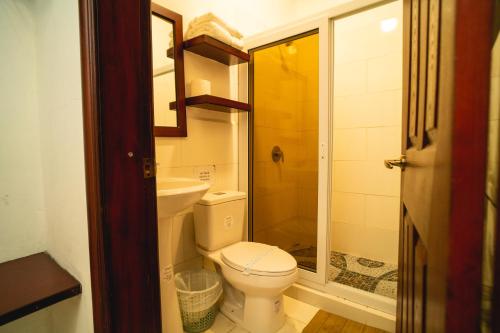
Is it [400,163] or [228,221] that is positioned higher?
[400,163]

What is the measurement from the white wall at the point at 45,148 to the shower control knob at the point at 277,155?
1495 mm

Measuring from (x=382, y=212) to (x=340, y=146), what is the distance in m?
0.68

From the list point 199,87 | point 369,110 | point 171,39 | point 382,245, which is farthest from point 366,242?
point 171,39

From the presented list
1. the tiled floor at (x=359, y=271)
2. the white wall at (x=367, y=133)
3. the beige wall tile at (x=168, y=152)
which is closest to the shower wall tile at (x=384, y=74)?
the white wall at (x=367, y=133)

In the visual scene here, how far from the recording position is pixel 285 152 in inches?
80.7

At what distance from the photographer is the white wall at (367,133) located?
6.56 feet

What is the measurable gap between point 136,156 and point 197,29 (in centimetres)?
117

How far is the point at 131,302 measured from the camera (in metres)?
0.72

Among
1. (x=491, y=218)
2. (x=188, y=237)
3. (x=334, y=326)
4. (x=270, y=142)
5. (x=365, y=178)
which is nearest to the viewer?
(x=491, y=218)

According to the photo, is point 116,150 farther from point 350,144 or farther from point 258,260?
point 350,144

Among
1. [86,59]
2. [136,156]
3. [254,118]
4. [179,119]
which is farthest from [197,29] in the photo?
[136,156]

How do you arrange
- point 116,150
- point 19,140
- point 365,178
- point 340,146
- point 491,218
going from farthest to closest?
A: point 340,146 < point 365,178 < point 19,140 < point 116,150 < point 491,218

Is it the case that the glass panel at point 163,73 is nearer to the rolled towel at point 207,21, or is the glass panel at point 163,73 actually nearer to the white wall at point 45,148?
the rolled towel at point 207,21

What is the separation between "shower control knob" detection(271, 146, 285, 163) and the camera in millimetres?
2061
